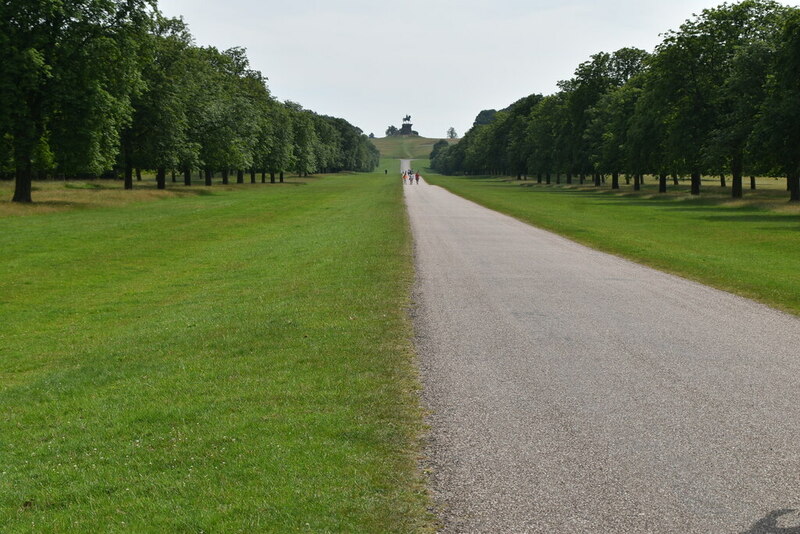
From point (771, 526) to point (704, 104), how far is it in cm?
5375

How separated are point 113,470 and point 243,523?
5.51 feet

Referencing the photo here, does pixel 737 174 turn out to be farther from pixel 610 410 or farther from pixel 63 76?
pixel 610 410

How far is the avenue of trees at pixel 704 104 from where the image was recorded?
39.2m

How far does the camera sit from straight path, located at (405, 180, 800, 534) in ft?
15.4

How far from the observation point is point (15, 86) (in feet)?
121

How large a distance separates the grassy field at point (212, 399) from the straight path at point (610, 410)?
1.49ft

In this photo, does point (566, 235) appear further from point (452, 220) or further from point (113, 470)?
point (113, 470)

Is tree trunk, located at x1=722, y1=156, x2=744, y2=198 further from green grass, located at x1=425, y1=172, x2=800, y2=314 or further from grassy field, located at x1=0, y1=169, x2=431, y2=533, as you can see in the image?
grassy field, located at x1=0, y1=169, x2=431, y2=533

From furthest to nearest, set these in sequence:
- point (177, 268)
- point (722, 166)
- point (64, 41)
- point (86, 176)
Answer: point (86, 176) → point (722, 166) → point (64, 41) → point (177, 268)

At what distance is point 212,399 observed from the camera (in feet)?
24.3

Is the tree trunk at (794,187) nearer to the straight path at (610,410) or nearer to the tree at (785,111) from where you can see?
the tree at (785,111)

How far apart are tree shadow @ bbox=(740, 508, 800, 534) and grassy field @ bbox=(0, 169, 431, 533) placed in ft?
6.80

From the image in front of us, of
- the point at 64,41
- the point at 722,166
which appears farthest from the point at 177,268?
the point at 722,166

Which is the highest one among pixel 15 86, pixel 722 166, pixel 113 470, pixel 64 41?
pixel 64 41
